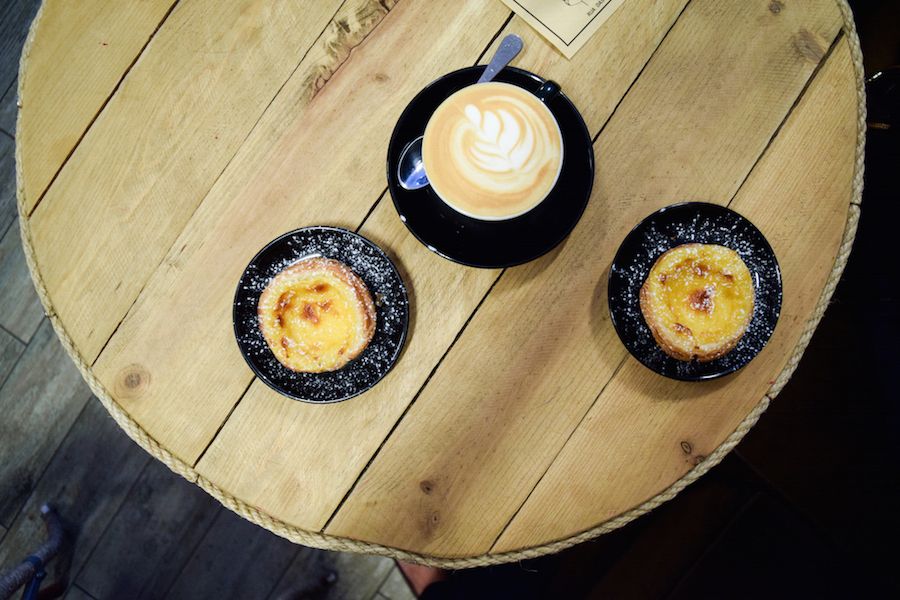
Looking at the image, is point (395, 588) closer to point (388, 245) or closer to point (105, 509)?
point (105, 509)

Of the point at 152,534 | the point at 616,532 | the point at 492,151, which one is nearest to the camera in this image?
the point at 492,151

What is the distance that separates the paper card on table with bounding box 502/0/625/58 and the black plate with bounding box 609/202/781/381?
1.24 ft

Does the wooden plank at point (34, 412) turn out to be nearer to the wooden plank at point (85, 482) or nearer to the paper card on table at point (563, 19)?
the wooden plank at point (85, 482)

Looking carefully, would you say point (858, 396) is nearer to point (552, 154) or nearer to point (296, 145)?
point (552, 154)

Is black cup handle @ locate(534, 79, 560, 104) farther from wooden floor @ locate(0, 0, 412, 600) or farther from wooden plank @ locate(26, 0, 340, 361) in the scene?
wooden floor @ locate(0, 0, 412, 600)

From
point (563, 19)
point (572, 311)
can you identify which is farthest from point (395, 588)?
point (563, 19)

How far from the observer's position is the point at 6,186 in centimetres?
196

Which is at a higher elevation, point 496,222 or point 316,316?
point 496,222

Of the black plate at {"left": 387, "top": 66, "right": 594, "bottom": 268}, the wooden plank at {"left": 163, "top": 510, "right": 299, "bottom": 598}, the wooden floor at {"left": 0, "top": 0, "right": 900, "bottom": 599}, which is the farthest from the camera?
the wooden plank at {"left": 163, "top": 510, "right": 299, "bottom": 598}

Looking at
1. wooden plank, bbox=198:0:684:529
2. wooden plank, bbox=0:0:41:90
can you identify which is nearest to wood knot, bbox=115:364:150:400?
wooden plank, bbox=198:0:684:529

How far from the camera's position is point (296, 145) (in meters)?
1.21

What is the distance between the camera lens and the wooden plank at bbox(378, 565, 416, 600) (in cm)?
194

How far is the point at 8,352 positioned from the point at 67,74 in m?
1.16

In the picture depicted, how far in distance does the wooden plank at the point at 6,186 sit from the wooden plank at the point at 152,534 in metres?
0.90
